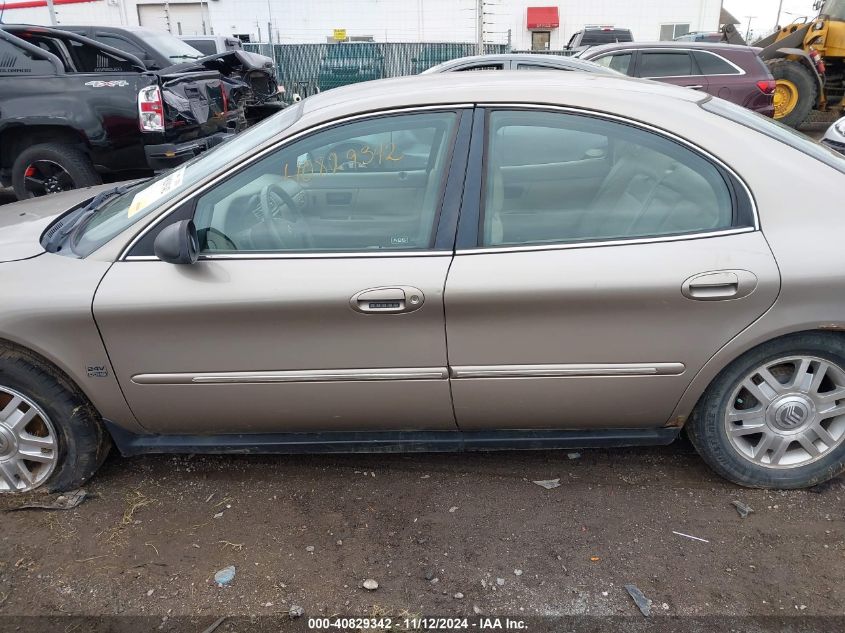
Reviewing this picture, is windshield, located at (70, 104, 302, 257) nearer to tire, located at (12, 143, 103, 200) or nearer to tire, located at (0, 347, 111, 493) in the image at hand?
tire, located at (0, 347, 111, 493)

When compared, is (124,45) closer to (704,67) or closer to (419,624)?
(704,67)

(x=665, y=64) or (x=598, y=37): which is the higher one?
(x=665, y=64)

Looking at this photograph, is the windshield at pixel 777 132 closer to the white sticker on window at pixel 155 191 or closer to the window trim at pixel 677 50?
the white sticker on window at pixel 155 191

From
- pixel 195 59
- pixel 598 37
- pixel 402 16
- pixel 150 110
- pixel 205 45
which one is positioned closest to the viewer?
pixel 150 110

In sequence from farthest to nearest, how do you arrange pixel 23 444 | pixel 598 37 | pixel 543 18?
pixel 543 18 < pixel 598 37 < pixel 23 444

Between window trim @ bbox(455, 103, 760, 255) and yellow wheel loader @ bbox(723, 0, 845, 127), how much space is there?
1131 cm

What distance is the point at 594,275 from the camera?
2287 millimetres

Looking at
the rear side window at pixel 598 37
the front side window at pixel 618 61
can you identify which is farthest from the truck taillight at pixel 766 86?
the rear side window at pixel 598 37

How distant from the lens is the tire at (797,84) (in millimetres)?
11875

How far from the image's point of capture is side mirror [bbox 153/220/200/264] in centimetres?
226

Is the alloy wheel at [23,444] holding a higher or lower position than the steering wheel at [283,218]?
lower

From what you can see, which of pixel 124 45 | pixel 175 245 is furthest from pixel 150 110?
pixel 175 245

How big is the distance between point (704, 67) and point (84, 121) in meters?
8.36

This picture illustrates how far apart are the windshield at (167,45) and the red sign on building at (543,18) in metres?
24.2
